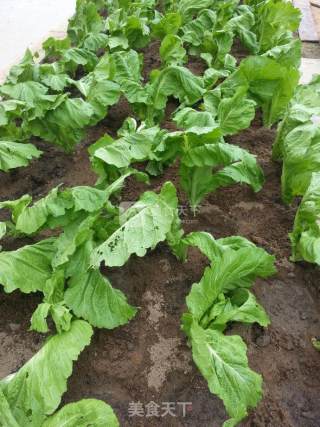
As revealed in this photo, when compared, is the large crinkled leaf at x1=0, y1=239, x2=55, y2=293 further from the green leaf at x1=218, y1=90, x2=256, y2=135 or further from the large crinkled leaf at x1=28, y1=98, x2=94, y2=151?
the green leaf at x1=218, y1=90, x2=256, y2=135

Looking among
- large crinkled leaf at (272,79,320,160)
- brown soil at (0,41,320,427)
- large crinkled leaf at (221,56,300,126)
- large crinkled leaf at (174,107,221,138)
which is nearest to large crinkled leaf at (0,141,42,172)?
brown soil at (0,41,320,427)

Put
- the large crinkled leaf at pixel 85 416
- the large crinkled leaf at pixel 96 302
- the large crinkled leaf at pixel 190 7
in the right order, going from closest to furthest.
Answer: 1. the large crinkled leaf at pixel 85 416
2. the large crinkled leaf at pixel 96 302
3. the large crinkled leaf at pixel 190 7

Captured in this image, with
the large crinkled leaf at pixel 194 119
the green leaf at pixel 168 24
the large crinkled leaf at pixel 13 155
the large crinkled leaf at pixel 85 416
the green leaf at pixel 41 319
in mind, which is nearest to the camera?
the large crinkled leaf at pixel 85 416

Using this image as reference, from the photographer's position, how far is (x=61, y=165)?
3439 millimetres

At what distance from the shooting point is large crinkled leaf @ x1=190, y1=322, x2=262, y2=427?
1689 mm

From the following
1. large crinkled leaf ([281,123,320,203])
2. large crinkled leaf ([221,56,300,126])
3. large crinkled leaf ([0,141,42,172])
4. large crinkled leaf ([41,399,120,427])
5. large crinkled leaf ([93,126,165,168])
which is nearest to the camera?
large crinkled leaf ([41,399,120,427])

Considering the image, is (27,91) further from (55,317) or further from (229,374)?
(229,374)

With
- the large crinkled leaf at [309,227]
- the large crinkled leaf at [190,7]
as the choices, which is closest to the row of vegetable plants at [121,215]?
the large crinkled leaf at [309,227]

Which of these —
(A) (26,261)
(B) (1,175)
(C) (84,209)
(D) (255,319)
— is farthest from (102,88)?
(D) (255,319)

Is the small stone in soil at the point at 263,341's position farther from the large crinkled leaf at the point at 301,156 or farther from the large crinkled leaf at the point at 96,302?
the large crinkled leaf at the point at 301,156

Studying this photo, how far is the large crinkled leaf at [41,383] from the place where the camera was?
1.72 meters

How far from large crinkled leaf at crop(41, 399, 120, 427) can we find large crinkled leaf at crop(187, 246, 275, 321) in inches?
23.5

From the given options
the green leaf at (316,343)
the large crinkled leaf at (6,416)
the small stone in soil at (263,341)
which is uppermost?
the large crinkled leaf at (6,416)

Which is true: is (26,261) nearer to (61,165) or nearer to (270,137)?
(61,165)
